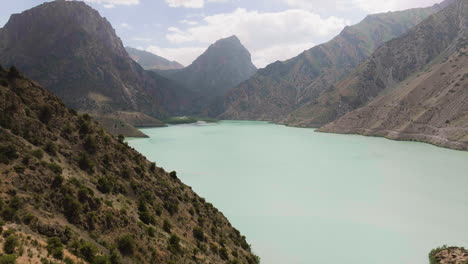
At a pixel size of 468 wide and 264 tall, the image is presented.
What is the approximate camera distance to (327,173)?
92.3 meters

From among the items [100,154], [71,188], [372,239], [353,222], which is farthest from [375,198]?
[71,188]

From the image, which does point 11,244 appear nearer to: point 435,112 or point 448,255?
point 448,255

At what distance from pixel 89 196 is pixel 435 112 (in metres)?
172

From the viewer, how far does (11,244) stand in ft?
65.0

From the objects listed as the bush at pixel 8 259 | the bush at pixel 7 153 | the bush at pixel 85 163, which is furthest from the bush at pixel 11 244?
the bush at pixel 85 163

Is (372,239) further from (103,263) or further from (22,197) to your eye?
(22,197)

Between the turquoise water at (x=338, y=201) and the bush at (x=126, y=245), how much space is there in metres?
17.9

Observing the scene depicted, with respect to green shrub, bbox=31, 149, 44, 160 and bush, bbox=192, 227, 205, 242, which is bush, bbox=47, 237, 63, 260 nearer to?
green shrub, bbox=31, 149, 44, 160

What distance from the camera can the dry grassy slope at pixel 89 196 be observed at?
26047 mm

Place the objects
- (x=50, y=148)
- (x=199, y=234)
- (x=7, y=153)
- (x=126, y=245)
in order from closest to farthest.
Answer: (x=126, y=245)
(x=7, y=153)
(x=50, y=148)
(x=199, y=234)

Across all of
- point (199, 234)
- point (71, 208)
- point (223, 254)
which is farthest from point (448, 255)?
point (71, 208)

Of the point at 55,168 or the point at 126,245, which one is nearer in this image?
the point at 126,245

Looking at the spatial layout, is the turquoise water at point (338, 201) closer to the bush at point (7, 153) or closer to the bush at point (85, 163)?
the bush at point (85, 163)

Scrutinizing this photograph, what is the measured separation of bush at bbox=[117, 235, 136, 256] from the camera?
27516 millimetres
